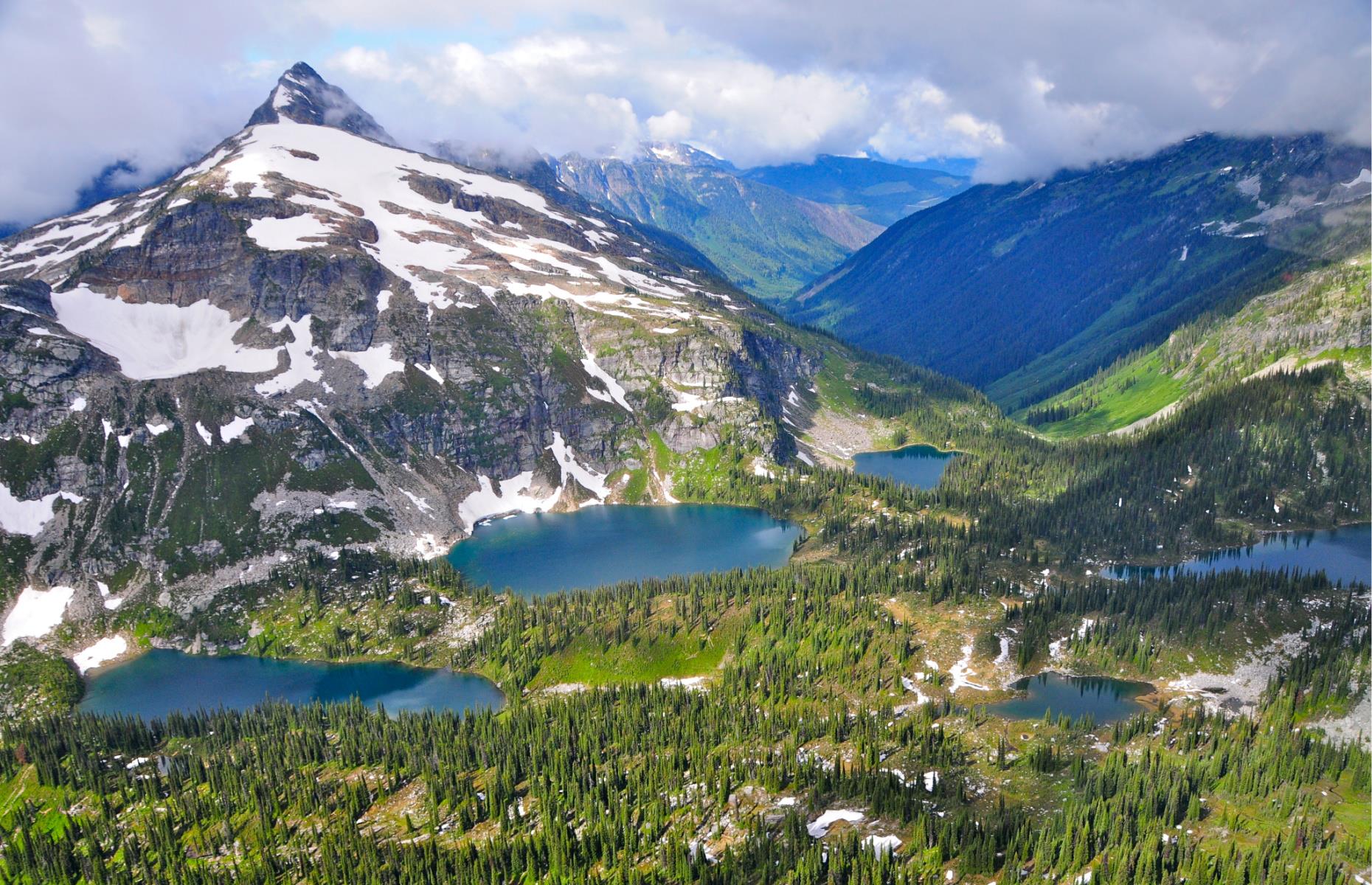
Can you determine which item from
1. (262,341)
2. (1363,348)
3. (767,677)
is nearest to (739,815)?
(767,677)

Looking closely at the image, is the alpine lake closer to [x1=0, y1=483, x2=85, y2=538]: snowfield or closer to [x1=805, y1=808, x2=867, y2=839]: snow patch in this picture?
[x1=0, y1=483, x2=85, y2=538]: snowfield

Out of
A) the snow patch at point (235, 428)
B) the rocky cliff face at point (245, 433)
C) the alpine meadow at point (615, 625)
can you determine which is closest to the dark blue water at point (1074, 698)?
the alpine meadow at point (615, 625)

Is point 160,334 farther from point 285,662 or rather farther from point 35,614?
point 285,662

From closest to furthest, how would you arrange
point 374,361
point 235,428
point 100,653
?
point 100,653, point 235,428, point 374,361

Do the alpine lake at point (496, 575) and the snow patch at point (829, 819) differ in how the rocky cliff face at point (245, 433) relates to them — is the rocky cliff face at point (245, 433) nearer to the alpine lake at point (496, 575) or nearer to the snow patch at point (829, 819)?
the alpine lake at point (496, 575)

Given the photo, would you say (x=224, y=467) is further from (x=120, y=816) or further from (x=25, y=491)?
(x=120, y=816)

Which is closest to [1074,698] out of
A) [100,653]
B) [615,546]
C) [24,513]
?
[615,546]

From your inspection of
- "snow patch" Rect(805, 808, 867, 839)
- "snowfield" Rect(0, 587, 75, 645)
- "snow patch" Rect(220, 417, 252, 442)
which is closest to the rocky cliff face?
"snow patch" Rect(220, 417, 252, 442)

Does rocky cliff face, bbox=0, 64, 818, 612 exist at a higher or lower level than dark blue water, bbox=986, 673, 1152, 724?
higher
